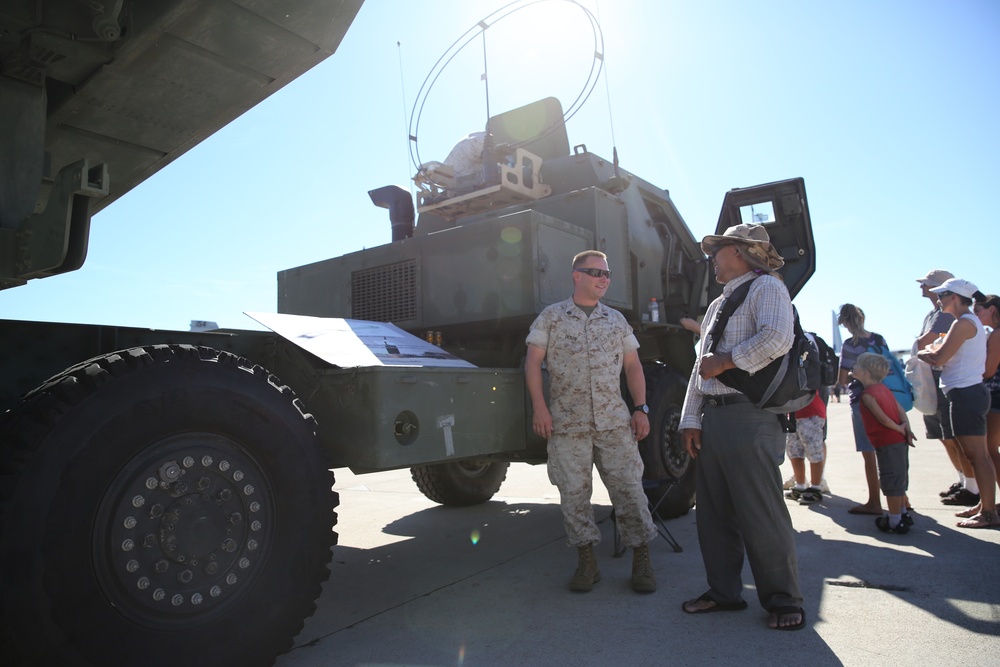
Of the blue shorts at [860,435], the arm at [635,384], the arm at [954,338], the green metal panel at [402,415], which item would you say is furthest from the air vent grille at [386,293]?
the arm at [954,338]

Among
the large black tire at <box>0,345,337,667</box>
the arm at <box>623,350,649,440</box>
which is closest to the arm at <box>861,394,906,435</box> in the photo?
the arm at <box>623,350,649,440</box>

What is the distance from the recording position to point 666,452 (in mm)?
4980

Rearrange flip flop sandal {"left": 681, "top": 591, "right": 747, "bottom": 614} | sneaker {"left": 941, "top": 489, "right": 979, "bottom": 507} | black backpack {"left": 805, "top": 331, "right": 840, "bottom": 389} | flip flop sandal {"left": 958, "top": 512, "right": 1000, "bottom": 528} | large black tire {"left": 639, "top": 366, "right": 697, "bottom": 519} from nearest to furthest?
1. flip flop sandal {"left": 681, "top": 591, "right": 747, "bottom": 614}
2. black backpack {"left": 805, "top": 331, "right": 840, "bottom": 389}
3. flip flop sandal {"left": 958, "top": 512, "right": 1000, "bottom": 528}
4. large black tire {"left": 639, "top": 366, "right": 697, "bottom": 519}
5. sneaker {"left": 941, "top": 489, "right": 979, "bottom": 507}

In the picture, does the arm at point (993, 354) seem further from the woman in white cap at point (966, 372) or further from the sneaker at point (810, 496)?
the sneaker at point (810, 496)

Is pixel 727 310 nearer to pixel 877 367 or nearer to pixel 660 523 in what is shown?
pixel 660 523

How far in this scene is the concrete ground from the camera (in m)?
2.65

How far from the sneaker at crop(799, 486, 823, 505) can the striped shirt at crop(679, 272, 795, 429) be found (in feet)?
10.8

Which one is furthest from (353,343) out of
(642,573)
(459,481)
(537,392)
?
(459,481)

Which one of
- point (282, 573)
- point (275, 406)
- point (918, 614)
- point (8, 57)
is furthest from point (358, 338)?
point (918, 614)

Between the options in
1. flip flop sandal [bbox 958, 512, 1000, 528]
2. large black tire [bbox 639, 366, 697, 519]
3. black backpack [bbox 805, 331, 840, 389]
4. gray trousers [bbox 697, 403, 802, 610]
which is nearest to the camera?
gray trousers [bbox 697, 403, 802, 610]

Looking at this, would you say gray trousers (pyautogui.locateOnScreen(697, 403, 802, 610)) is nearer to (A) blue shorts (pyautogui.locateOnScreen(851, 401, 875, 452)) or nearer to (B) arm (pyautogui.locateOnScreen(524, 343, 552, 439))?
(B) arm (pyautogui.locateOnScreen(524, 343, 552, 439))

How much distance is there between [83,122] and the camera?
111 inches

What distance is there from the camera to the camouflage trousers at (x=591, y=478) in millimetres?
3635

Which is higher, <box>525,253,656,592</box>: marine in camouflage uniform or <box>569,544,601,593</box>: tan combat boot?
<box>525,253,656,592</box>: marine in camouflage uniform
